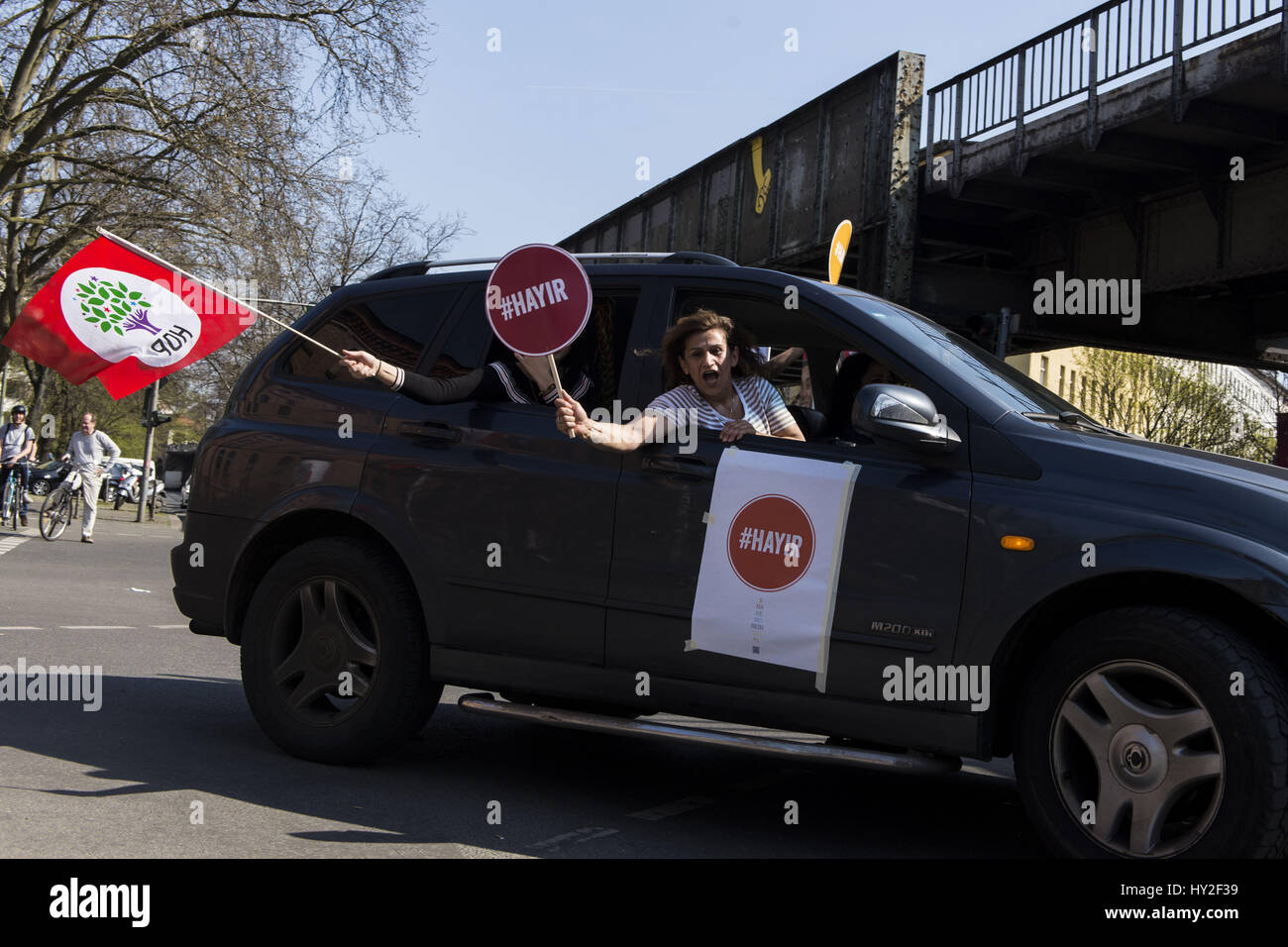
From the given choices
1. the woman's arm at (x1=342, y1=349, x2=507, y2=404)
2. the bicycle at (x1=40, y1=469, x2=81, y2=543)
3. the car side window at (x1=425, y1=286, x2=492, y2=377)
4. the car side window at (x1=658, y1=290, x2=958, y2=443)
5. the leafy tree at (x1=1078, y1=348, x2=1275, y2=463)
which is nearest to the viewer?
the car side window at (x1=658, y1=290, x2=958, y2=443)

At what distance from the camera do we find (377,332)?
5.91m

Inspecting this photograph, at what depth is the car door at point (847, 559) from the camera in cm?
439

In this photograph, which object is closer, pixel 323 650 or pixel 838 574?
pixel 838 574

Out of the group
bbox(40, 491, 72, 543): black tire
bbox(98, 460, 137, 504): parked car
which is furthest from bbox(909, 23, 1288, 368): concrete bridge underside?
bbox(98, 460, 137, 504): parked car

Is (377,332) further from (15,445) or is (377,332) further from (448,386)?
(15,445)

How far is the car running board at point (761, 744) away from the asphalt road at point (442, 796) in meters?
0.36

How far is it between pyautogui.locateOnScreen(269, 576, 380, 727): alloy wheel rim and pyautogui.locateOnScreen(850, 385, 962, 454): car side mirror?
214 cm

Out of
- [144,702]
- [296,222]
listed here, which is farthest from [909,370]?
[296,222]

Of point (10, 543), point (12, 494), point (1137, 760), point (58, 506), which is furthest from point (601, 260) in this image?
point (12, 494)

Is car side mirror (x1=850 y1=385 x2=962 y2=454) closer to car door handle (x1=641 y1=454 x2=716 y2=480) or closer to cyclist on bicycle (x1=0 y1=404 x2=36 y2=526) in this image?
car door handle (x1=641 y1=454 x2=716 y2=480)

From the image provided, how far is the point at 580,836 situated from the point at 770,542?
1.17m

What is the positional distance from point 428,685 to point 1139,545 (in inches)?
107

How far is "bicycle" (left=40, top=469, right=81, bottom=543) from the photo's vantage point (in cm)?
2012

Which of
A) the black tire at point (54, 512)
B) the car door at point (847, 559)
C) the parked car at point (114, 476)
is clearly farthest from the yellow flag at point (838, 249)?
the parked car at point (114, 476)
